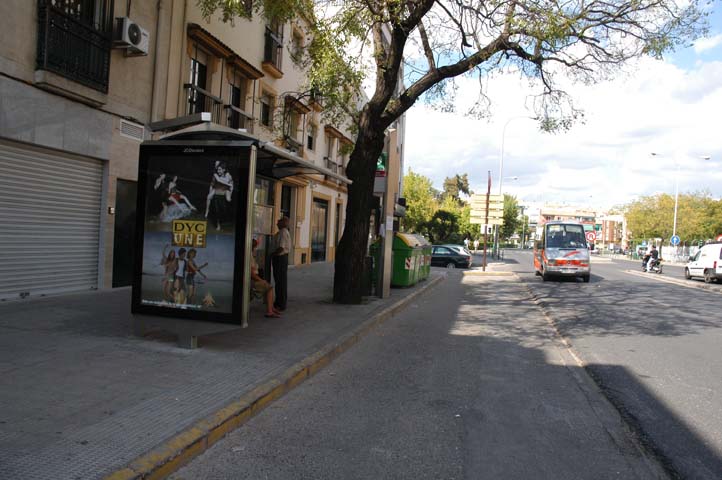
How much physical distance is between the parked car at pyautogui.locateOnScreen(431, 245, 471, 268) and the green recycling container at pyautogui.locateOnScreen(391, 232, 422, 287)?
14050mm

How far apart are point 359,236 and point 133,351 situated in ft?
18.7

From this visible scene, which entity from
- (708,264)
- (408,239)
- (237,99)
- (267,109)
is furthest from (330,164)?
(708,264)

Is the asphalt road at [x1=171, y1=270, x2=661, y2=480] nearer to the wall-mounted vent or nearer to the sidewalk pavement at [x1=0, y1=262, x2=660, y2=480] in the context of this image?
the sidewalk pavement at [x1=0, y1=262, x2=660, y2=480]

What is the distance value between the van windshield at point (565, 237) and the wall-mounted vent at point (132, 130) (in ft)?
54.9

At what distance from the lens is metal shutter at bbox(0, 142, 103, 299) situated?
8.65 meters

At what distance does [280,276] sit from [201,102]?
696 cm

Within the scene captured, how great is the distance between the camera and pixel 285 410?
191 inches

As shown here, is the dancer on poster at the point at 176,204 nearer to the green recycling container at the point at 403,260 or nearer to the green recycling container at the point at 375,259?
the green recycling container at the point at 375,259

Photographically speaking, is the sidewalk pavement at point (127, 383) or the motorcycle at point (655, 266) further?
the motorcycle at point (655, 266)

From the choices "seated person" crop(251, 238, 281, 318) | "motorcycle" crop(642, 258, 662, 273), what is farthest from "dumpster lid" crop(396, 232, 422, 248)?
"motorcycle" crop(642, 258, 662, 273)

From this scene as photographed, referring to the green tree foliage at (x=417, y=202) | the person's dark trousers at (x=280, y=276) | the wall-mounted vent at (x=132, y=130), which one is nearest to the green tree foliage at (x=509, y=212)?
the green tree foliage at (x=417, y=202)

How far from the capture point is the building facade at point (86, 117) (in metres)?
8.55

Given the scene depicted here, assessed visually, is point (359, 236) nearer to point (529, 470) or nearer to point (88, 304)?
point (88, 304)

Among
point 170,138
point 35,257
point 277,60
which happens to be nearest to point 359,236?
point 170,138
